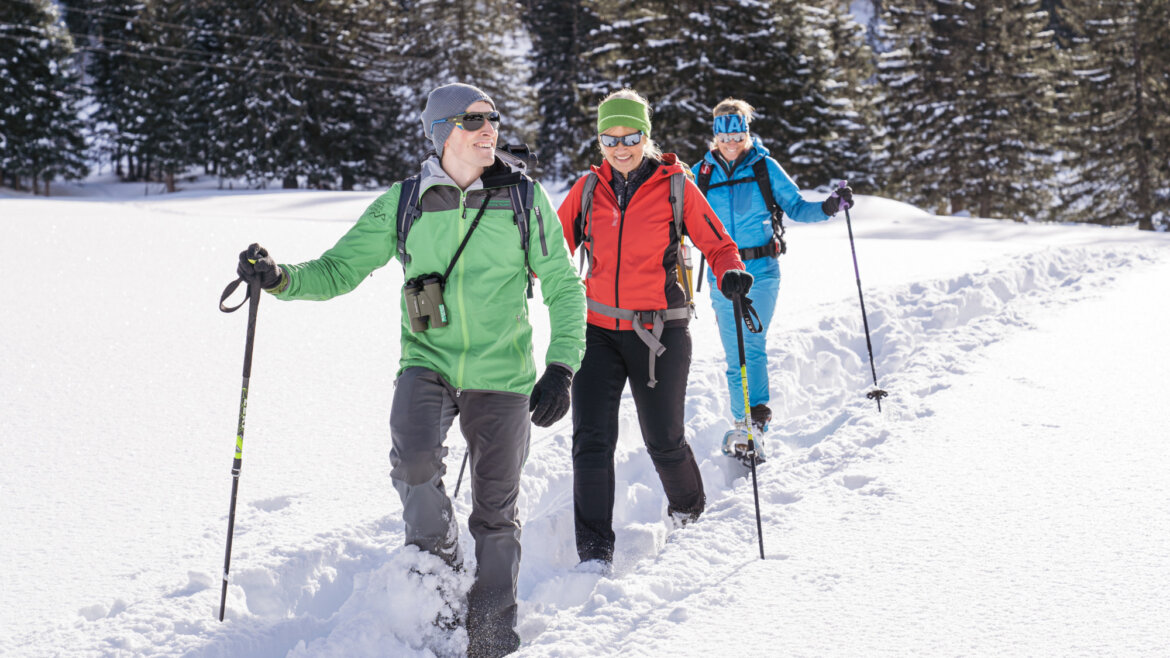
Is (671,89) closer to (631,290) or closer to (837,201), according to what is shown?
(837,201)

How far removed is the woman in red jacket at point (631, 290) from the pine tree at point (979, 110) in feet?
103

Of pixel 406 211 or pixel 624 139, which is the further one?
pixel 624 139

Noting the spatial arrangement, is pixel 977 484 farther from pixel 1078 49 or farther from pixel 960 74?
pixel 1078 49

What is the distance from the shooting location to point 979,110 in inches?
1261

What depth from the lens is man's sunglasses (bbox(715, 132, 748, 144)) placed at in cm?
514

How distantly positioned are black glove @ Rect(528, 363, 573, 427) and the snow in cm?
71

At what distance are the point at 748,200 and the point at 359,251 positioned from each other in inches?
108

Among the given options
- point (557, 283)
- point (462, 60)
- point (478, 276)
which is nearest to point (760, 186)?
point (557, 283)

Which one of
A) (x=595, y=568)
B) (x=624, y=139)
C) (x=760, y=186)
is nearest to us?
(x=595, y=568)

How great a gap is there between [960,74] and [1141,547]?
32918 millimetres

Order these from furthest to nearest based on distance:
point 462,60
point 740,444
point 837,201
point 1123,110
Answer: point 462,60, point 1123,110, point 837,201, point 740,444

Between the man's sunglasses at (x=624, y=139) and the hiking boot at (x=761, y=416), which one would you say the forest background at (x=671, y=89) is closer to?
the hiking boot at (x=761, y=416)

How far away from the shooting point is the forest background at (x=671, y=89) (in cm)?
2791

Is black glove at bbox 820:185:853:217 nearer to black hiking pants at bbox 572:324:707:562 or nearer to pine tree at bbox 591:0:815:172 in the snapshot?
black hiking pants at bbox 572:324:707:562
